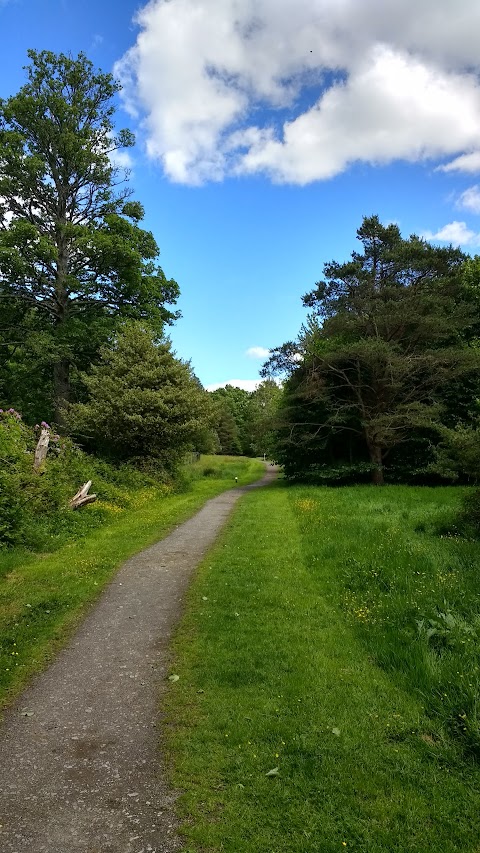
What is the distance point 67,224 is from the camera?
2225 cm

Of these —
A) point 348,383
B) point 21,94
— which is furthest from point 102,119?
point 348,383

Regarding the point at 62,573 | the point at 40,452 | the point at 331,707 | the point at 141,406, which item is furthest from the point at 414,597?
the point at 141,406

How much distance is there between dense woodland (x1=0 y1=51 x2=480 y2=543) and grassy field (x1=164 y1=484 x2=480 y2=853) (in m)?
12.4

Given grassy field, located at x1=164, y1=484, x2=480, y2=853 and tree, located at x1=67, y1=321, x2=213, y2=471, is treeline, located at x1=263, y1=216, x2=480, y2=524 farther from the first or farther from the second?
grassy field, located at x1=164, y1=484, x2=480, y2=853

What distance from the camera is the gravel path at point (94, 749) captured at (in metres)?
3.05

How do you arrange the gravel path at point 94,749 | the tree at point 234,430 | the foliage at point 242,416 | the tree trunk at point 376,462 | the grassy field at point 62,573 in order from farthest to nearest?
1. the tree at point 234,430
2. the foliage at point 242,416
3. the tree trunk at point 376,462
4. the grassy field at point 62,573
5. the gravel path at point 94,749

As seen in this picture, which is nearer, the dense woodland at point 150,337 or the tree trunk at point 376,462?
the dense woodland at point 150,337

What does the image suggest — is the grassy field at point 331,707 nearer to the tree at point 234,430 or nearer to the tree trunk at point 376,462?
the tree trunk at point 376,462

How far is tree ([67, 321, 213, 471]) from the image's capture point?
63.7 feet

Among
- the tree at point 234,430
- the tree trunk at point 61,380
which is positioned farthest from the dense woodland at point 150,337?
the tree at point 234,430

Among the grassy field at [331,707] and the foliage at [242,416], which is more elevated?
the foliage at [242,416]

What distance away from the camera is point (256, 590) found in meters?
7.64

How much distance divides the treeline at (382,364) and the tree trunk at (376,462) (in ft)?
0.18

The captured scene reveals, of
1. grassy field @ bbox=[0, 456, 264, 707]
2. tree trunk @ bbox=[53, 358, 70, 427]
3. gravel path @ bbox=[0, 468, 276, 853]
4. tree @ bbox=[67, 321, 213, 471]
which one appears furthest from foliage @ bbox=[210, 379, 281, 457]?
gravel path @ bbox=[0, 468, 276, 853]
